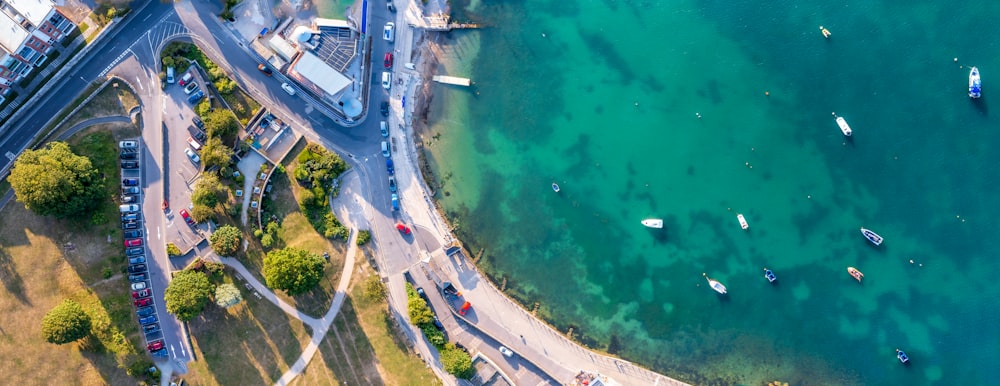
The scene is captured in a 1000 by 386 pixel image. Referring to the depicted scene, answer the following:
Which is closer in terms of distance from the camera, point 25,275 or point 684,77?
point 25,275

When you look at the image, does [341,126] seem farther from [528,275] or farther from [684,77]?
[684,77]

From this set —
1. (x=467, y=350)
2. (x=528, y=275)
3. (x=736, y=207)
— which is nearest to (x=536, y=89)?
(x=528, y=275)

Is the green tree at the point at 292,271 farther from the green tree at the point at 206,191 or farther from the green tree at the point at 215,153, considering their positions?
the green tree at the point at 215,153

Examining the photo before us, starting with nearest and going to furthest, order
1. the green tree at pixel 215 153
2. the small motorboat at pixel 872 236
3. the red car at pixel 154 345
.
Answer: the green tree at pixel 215 153 < the red car at pixel 154 345 < the small motorboat at pixel 872 236

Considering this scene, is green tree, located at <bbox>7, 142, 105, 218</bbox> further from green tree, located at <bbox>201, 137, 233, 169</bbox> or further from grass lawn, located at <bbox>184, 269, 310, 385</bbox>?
grass lawn, located at <bbox>184, 269, 310, 385</bbox>

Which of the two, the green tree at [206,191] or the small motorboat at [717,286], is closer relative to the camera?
the green tree at [206,191]

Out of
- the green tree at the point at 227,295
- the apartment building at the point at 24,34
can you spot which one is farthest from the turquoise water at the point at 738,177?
the apartment building at the point at 24,34

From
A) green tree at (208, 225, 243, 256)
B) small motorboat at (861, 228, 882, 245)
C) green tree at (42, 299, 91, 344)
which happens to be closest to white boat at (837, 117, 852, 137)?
small motorboat at (861, 228, 882, 245)
